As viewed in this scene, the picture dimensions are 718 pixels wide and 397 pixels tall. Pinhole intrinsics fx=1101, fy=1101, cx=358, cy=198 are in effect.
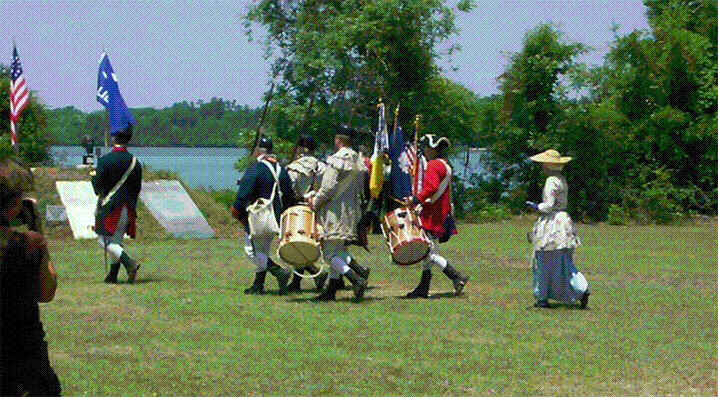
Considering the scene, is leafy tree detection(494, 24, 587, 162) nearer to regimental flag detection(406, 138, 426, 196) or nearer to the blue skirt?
regimental flag detection(406, 138, 426, 196)

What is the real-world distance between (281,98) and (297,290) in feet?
48.1

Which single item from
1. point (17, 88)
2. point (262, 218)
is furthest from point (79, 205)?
point (262, 218)

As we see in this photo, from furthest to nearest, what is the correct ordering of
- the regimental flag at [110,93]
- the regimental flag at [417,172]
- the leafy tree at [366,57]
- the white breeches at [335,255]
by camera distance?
1. the leafy tree at [366,57]
2. the regimental flag at [110,93]
3. the regimental flag at [417,172]
4. the white breeches at [335,255]

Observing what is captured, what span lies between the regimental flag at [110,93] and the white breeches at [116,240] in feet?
12.4

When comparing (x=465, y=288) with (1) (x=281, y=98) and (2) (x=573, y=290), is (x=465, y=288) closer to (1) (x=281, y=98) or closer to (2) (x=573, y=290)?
(2) (x=573, y=290)

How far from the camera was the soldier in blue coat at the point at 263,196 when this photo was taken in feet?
39.5

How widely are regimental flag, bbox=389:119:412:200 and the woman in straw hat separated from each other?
194 centimetres

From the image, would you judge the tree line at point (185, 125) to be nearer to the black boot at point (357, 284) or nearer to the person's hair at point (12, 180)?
the black boot at point (357, 284)

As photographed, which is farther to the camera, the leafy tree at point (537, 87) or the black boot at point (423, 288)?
the leafy tree at point (537, 87)

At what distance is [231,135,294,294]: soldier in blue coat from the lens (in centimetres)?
1203

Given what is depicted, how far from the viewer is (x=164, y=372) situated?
795cm

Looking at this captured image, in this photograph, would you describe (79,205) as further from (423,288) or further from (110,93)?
(423,288)

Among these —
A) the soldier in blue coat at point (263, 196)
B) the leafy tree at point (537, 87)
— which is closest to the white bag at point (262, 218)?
the soldier in blue coat at point (263, 196)

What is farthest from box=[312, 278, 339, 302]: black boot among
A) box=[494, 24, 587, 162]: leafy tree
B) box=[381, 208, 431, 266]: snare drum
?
box=[494, 24, 587, 162]: leafy tree
